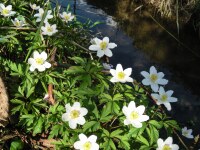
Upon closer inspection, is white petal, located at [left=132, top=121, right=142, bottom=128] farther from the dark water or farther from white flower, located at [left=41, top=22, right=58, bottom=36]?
the dark water

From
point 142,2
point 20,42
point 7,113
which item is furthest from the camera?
point 142,2

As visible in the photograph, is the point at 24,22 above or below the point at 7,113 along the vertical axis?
above

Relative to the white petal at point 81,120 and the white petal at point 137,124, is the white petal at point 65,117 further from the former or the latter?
the white petal at point 137,124

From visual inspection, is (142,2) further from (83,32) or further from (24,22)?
(24,22)

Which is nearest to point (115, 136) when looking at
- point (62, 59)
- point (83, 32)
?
point (62, 59)

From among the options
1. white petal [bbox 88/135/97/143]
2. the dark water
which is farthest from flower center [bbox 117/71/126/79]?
the dark water

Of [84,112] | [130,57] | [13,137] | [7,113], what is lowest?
[130,57]
